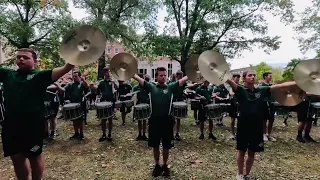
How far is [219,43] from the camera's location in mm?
21797

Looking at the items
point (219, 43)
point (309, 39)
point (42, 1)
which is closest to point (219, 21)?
point (219, 43)

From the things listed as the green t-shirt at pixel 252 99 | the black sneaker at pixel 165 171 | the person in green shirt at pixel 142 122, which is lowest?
the black sneaker at pixel 165 171

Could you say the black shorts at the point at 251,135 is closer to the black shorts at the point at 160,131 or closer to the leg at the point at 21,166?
the black shorts at the point at 160,131

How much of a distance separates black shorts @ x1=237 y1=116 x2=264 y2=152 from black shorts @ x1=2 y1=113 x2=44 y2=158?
3142 millimetres

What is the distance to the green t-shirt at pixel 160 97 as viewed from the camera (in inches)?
174

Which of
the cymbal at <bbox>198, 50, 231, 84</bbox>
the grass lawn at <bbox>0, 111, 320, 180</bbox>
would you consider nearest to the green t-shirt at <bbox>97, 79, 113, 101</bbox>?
the grass lawn at <bbox>0, 111, 320, 180</bbox>

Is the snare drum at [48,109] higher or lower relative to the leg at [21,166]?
higher

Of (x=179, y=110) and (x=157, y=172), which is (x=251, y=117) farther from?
(x=179, y=110)

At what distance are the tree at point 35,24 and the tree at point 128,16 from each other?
98.1 inches

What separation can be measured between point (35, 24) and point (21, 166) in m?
18.4

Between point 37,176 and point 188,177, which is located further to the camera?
point 188,177

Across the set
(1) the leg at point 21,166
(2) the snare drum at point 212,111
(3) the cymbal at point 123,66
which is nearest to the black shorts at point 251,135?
(3) the cymbal at point 123,66

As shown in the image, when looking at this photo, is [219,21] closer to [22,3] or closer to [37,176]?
[22,3]

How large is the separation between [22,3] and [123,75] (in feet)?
58.5
